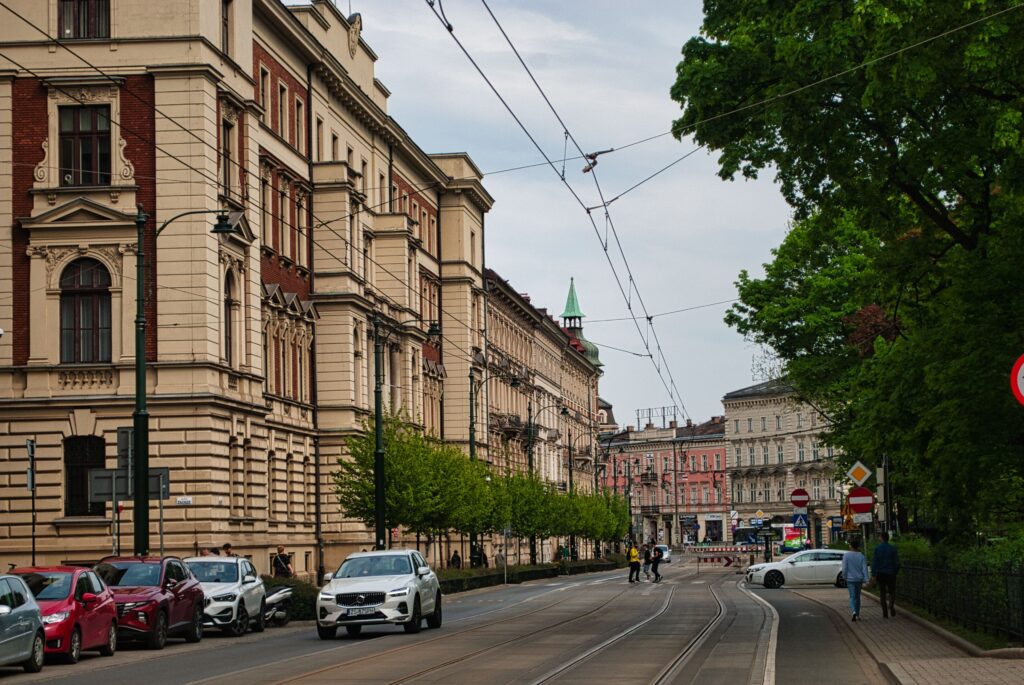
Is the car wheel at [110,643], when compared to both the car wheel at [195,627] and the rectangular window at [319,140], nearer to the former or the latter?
the car wheel at [195,627]

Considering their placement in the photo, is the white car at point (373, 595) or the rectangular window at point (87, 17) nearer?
the white car at point (373, 595)

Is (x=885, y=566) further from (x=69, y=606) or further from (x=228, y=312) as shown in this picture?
(x=228, y=312)

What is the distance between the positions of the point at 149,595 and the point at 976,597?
13189mm

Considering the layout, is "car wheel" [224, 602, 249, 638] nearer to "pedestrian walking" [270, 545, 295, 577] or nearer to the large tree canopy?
the large tree canopy

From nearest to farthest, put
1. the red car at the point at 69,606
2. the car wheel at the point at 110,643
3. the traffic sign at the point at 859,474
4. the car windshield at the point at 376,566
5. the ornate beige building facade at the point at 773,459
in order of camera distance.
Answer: the red car at the point at 69,606, the car wheel at the point at 110,643, the car windshield at the point at 376,566, the traffic sign at the point at 859,474, the ornate beige building facade at the point at 773,459

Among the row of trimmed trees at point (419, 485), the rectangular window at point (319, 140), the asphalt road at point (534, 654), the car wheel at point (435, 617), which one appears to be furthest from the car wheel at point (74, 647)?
the rectangular window at point (319, 140)

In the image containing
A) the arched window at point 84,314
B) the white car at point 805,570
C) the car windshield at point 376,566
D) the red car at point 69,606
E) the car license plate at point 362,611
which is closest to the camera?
the red car at point 69,606

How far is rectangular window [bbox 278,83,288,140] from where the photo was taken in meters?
54.3

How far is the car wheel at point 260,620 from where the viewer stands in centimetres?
3278

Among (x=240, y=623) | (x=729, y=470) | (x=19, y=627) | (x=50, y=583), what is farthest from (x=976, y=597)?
(x=729, y=470)

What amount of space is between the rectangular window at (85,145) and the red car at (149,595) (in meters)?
17.7

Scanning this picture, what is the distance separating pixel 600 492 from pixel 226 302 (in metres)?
71.8

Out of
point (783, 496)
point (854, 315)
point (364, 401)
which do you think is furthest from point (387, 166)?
point (783, 496)

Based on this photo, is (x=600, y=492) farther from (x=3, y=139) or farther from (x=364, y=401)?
(x=3, y=139)
